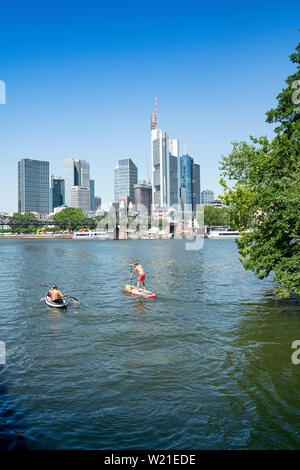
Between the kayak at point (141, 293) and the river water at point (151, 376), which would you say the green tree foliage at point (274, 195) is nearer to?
the river water at point (151, 376)

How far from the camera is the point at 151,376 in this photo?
47.9ft

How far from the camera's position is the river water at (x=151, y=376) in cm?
1060

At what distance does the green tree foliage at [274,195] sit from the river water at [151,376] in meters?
3.77

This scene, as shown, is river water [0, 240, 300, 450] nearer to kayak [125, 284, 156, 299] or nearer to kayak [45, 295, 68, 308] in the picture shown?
kayak [45, 295, 68, 308]

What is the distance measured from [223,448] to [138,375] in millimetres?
5461

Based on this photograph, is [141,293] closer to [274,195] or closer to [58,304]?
[58,304]

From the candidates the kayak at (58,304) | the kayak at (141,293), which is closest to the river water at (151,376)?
the kayak at (58,304)

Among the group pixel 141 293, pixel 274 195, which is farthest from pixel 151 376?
pixel 141 293

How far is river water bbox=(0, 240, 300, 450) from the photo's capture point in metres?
10.6

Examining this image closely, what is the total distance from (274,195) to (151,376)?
13.0 metres

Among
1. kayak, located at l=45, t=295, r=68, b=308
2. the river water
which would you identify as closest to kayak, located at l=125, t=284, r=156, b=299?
the river water

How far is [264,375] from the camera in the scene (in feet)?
48.0

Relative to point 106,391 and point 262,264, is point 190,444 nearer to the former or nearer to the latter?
point 106,391

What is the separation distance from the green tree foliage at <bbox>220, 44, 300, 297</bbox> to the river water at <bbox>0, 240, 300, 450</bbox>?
3766 mm
